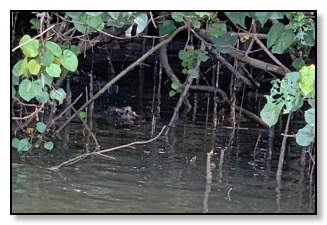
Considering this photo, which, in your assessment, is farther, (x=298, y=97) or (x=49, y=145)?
(x=49, y=145)

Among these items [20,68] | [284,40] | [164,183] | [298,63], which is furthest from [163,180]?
[20,68]

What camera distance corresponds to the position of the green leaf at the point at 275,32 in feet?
11.2

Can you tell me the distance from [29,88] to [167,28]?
1023mm

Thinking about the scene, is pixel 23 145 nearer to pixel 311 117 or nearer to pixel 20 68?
pixel 20 68

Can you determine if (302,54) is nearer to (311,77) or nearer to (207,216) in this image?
(311,77)

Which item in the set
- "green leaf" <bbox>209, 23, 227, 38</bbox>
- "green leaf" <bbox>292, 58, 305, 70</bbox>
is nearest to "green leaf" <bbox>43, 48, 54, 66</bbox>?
"green leaf" <bbox>209, 23, 227, 38</bbox>

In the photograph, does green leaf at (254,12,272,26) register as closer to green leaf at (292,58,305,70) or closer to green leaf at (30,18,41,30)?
green leaf at (292,58,305,70)

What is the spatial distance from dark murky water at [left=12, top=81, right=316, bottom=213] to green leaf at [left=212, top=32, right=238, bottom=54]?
0.67 metres

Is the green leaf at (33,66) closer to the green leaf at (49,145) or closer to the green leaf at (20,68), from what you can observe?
the green leaf at (20,68)

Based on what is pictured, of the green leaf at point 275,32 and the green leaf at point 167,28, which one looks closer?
the green leaf at point 275,32

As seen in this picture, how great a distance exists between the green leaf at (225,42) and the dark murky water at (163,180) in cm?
67

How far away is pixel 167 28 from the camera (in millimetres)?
4055

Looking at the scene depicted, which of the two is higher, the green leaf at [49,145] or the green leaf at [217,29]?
the green leaf at [217,29]

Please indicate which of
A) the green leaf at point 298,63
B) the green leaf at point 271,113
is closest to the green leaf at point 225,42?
the green leaf at point 298,63
